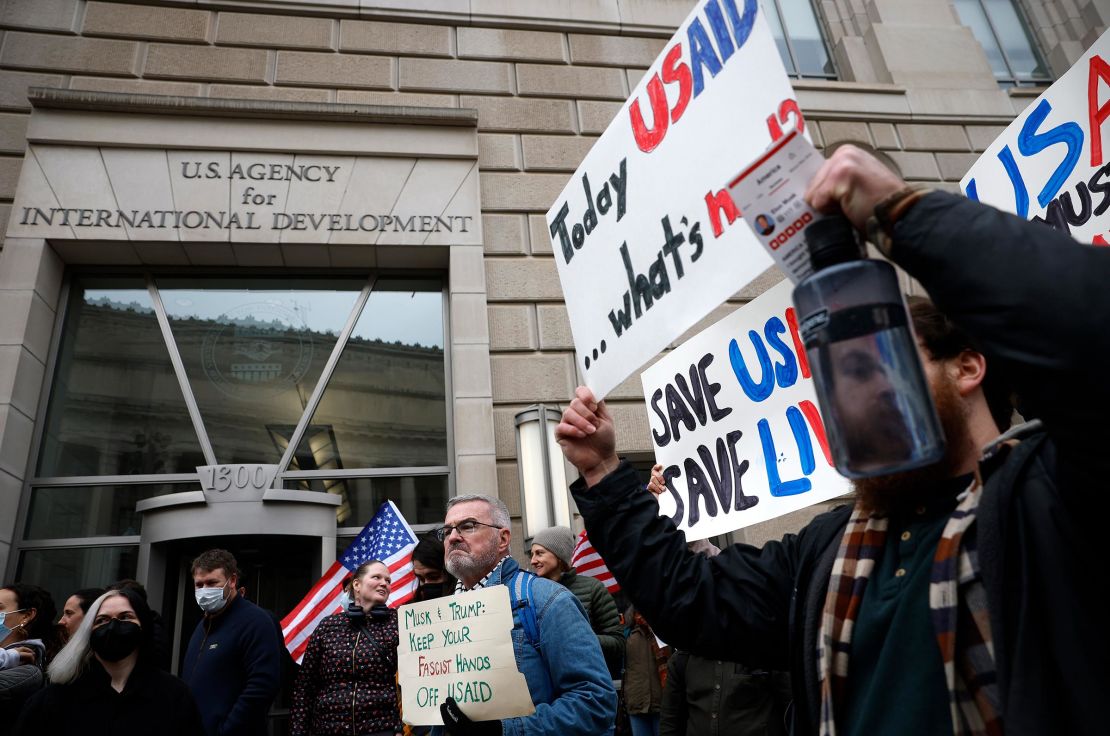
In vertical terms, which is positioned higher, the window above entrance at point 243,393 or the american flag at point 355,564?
the window above entrance at point 243,393

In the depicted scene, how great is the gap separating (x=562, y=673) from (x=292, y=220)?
592 cm

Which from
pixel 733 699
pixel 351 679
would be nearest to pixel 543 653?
pixel 733 699

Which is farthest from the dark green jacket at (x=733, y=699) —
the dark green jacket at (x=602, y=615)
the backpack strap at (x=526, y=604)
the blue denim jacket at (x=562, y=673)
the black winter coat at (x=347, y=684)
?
the black winter coat at (x=347, y=684)

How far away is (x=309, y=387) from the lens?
7.50m

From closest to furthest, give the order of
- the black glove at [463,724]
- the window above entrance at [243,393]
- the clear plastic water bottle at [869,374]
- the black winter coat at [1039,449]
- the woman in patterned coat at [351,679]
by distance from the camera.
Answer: the black winter coat at [1039,449] → the clear plastic water bottle at [869,374] → the black glove at [463,724] → the woman in patterned coat at [351,679] → the window above entrance at [243,393]

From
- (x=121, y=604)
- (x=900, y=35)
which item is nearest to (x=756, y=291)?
(x=900, y=35)

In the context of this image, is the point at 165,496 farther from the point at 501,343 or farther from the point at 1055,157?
the point at 1055,157

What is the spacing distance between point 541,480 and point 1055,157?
4.32 metres

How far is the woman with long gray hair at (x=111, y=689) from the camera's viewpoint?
354cm

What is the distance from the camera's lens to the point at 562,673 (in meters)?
2.78

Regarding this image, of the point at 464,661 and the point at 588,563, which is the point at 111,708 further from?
the point at 588,563

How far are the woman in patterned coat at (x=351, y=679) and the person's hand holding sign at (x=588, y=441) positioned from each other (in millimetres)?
3184

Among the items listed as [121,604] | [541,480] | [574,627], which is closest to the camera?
[574,627]

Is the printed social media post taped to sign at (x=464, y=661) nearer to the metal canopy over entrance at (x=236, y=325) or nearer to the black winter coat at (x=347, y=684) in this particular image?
the black winter coat at (x=347, y=684)
